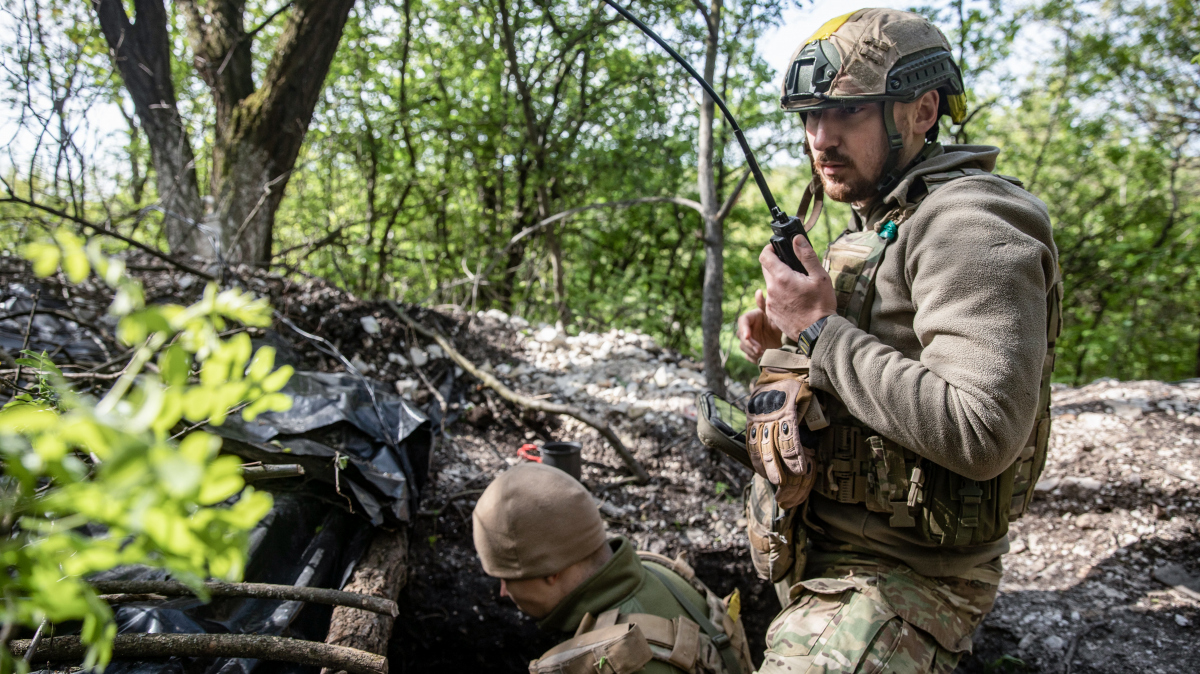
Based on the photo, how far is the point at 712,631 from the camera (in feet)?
7.14

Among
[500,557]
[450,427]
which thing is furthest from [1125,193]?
[500,557]

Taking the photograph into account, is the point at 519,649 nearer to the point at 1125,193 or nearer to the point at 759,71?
the point at 759,71

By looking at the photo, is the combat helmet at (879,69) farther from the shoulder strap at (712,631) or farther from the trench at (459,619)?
the trench at (459,619)

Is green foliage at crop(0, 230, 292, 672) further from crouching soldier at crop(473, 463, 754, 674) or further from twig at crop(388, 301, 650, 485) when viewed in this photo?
twig at crop(388, 301, 650, 485)

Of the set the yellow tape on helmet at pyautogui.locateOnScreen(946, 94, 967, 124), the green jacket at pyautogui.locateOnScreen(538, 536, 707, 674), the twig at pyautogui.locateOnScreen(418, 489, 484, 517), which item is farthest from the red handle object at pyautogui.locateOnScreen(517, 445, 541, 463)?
the yellow tape on helmet at pyautogui.locateOnScreen(946, 94, 967, 124)

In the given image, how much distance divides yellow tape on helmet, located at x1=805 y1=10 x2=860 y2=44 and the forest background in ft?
7.97

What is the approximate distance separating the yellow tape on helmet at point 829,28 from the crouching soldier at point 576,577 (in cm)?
160

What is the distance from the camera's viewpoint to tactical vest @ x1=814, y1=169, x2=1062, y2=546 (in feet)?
5.40

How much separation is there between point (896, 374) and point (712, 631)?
3.78ft

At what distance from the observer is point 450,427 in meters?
3.75

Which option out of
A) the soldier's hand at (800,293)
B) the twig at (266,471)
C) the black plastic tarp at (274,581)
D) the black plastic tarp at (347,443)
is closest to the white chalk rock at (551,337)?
the black plastic tarp at (347,443)

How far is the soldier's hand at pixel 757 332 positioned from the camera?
227cm

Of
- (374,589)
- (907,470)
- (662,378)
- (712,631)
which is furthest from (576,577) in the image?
(662,378)

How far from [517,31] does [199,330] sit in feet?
21.6
